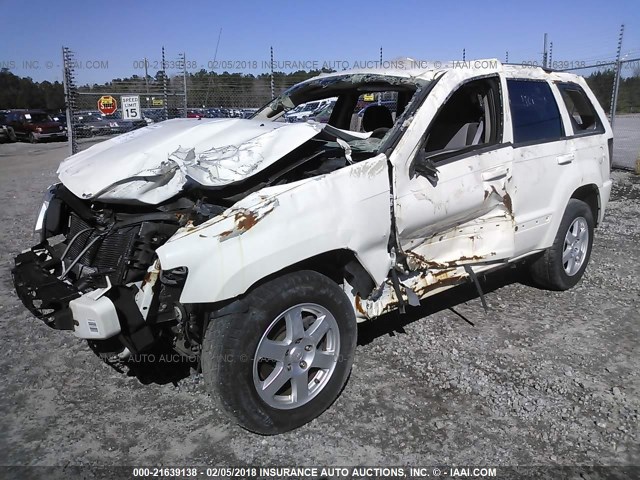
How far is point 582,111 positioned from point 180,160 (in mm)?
3917

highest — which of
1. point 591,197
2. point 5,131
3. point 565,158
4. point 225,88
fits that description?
point 225,88

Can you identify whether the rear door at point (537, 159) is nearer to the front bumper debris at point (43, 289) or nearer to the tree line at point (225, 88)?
the front bumper debris at point (43, 289)

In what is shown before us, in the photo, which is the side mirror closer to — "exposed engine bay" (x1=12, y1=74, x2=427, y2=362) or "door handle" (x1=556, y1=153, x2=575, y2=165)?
"exposed engine bay" (x1=12, y1=74, x2=427, y2=362)

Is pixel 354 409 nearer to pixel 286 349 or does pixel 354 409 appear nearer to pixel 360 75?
pixel 286 349

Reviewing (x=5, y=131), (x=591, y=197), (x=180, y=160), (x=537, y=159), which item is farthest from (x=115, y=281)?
(x=5, y=131)

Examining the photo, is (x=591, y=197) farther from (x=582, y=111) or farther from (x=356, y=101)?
(x=356, y=101)

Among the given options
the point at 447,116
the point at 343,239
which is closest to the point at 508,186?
the point at 447,116

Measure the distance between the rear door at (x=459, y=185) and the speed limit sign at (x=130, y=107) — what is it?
39.3 ft

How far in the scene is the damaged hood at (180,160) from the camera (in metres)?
3.04

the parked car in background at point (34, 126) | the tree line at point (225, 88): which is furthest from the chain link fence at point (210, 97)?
the parked car in background at point (34, 126)

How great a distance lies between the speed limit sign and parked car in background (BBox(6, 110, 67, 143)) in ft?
46.0

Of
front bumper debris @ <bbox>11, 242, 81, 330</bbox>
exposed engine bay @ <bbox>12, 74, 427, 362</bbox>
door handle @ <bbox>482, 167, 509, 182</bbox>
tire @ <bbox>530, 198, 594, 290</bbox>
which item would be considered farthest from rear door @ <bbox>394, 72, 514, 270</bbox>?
front bumper debris @ <bbox>11, 242, 81, 330</bbox>

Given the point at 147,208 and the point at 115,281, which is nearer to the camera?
the point at 115,281

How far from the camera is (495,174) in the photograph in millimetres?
3832
